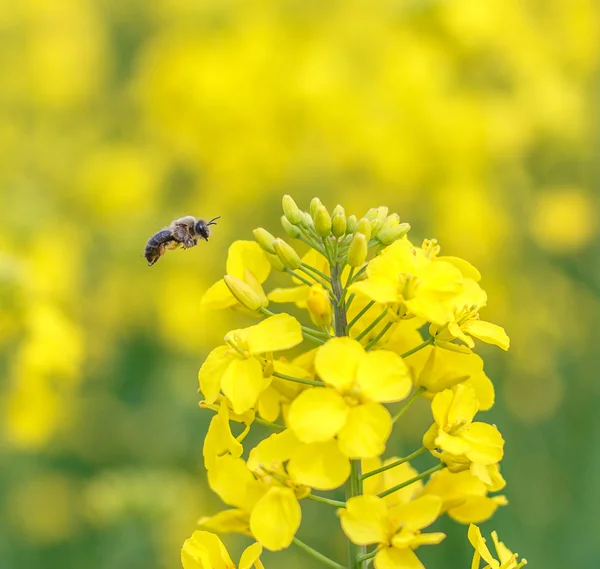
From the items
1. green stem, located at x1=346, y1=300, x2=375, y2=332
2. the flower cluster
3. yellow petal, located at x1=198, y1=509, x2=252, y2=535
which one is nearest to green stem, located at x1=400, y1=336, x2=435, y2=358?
the flower cluster

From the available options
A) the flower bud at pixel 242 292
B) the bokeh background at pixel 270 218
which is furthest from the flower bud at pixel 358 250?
the bokeh background at pixel 270 218

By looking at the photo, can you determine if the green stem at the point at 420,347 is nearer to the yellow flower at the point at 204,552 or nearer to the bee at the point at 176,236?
the yellow flower at the point at 204,552

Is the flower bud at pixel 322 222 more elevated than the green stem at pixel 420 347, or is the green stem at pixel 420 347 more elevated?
the flower bud at pixel 322 222

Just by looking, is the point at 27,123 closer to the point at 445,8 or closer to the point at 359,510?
the point at 445,8

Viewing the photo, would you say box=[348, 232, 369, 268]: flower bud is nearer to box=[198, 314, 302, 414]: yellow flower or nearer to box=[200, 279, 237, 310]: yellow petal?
box=[198, 314, 302, 414]: yellow flower

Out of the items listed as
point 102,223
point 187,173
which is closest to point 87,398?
point 102,223

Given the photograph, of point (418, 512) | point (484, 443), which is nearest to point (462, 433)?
point (484, 443)

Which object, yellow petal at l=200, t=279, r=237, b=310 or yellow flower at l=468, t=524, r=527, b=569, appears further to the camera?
yellow petal at l=200, t=279, r=237, b=310
